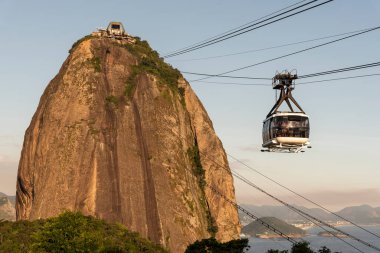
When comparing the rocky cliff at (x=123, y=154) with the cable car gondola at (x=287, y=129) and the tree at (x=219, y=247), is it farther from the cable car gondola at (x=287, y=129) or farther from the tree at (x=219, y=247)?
the cable car gondola at (x=287, y=129)

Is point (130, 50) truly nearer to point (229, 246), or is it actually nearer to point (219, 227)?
point (219, 227)

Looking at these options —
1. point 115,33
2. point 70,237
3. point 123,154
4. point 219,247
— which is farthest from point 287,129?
point 115,33

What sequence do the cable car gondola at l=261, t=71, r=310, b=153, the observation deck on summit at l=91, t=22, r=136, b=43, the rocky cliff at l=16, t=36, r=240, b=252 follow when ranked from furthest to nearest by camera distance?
1. the observation deck on summit at l=91, t=22, r=136, b=43
2. the rocky cliff at l=16, t=36, r=240, b=252
3. the cable car gondola at l=261, t=71, r=310, b=153

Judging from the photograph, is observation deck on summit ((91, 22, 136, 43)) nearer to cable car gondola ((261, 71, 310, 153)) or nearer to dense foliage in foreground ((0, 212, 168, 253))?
dense foliage in foreground ((0, 212, 168, 253))

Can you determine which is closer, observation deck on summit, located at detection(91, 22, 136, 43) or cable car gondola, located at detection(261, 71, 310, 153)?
cable car gondola, located at detection(261, 71, 310, 153)

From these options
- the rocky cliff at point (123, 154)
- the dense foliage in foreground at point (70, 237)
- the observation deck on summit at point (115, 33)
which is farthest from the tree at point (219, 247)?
the observation deck on summit at point (115, 33)

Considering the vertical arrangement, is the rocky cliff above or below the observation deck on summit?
below

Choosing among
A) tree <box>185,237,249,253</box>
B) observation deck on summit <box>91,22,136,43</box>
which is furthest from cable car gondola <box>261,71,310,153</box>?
observation deck on summit <box>91,22,136,43</box>
